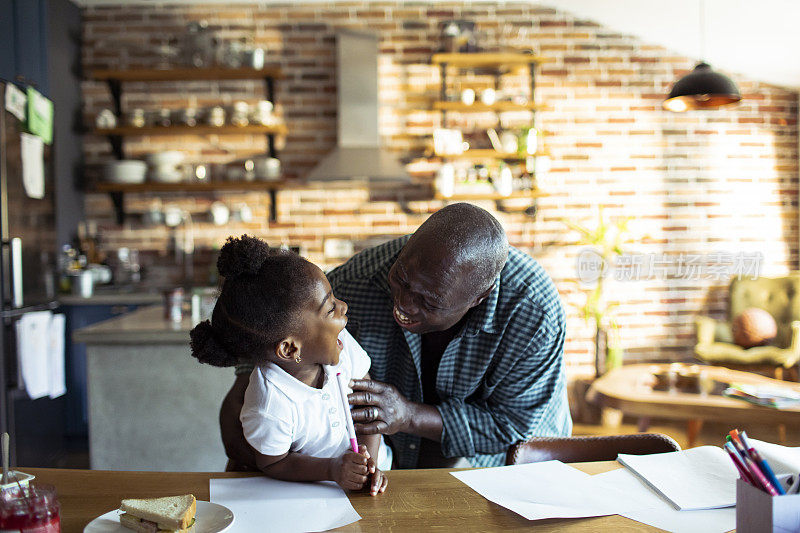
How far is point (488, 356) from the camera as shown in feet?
4.97

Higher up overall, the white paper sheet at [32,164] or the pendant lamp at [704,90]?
the pendant lamp at [704,90]

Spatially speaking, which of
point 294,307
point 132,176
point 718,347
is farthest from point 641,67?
point 294,307

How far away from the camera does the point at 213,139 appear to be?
16.1 ft

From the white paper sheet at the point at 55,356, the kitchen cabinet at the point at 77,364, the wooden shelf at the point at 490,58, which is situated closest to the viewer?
the white paper sheet at the point at 55,356

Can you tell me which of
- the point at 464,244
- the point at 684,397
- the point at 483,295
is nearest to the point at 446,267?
the point at 464,244

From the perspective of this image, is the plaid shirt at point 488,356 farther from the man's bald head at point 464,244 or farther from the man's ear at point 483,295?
the man's bald head at point 464,244

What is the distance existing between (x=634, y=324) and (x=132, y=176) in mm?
3739

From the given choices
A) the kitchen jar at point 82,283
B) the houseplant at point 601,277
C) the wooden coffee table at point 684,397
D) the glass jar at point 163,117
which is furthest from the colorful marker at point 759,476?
the glass jar at point 163,117

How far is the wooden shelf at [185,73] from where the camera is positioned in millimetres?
4609

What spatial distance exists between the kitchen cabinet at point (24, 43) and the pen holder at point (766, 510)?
11.3ft

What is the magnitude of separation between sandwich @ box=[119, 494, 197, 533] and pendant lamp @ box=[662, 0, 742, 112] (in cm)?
326

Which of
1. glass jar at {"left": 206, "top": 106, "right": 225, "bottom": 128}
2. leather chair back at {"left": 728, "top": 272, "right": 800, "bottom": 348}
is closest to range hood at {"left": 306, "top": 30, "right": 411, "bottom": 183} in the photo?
glass jar at {"left": 206, "top": 106, "right": 225, "bottom": 128}

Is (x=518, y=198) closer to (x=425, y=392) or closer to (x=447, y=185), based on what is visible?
(x=447, y=185)

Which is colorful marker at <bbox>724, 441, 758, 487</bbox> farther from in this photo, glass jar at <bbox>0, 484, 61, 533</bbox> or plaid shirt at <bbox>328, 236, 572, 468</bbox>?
glass jar at <bbox>0, 484, 61, 533</bbox>
